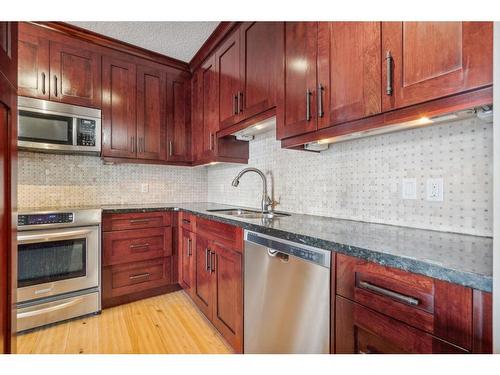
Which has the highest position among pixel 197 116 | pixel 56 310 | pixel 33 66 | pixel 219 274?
pixel 33 66

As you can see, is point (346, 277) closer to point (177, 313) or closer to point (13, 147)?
point (13, 147)

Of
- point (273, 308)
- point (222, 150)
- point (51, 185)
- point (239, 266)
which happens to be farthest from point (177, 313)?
point (51, 185)

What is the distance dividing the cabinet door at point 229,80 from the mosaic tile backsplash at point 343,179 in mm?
347

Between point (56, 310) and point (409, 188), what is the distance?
252 cm

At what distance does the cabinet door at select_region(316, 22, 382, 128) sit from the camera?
40.5 inches

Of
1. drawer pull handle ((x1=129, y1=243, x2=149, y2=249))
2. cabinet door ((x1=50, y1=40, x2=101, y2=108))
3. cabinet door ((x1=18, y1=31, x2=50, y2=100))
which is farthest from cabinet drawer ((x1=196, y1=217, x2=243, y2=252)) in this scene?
cabinet door ((x1=18, y1=31, x2=50, y2=100))

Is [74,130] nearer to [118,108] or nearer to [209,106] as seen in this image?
[118,108]

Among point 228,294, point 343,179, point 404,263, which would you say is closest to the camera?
point 404,263

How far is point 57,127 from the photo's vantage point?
2.13 m

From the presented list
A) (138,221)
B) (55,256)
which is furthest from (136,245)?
(55,256)

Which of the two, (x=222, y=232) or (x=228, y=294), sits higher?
(x=222, y=232)

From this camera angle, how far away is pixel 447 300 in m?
0.64

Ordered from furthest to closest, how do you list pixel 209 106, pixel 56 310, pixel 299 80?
pixel 209 106
pixel 56 310
pixel 299 80

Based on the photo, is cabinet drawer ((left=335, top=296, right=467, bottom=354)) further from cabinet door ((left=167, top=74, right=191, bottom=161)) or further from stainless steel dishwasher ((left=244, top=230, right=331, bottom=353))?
cabinet door ((left=167, top=74, right=191, bottom=161))
